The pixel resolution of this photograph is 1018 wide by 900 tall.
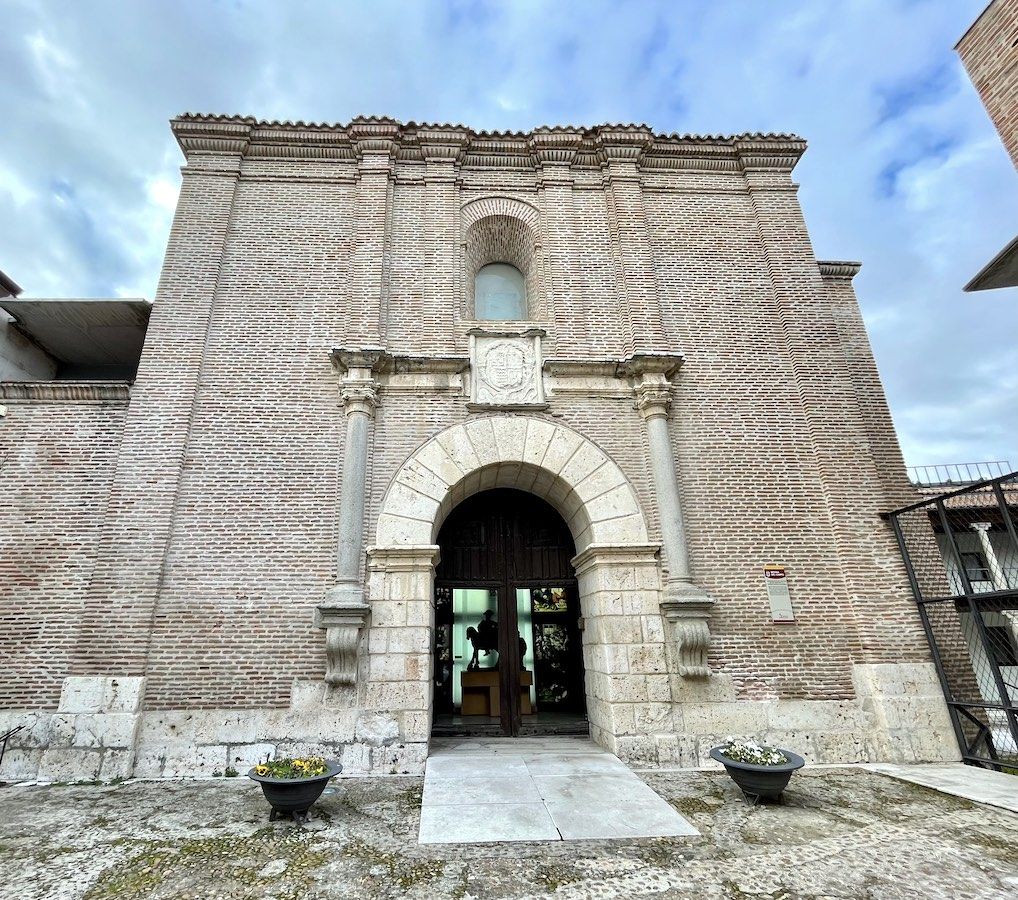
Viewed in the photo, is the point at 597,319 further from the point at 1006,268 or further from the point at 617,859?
the point at 617,859

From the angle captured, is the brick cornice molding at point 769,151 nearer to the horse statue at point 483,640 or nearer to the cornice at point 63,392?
the horse statue at point 483,640

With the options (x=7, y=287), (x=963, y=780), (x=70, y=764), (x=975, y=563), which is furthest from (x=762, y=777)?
(x=7, y=287)

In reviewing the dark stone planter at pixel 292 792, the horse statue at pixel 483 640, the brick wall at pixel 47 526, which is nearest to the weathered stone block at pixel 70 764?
the brick wall at pixel 47 526

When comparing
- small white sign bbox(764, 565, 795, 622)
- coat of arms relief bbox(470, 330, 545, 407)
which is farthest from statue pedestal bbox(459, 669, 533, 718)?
coat of arms relief bbox(470, 330, 545, 407)

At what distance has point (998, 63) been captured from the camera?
5.41 metres

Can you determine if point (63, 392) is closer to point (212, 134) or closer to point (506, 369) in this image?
point (212, 134)

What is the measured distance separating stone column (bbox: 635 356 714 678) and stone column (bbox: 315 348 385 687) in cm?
378

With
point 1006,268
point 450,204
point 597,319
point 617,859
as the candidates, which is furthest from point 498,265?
point 617,859

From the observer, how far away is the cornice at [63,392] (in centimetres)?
739

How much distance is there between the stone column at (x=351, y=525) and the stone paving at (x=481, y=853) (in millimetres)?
1439

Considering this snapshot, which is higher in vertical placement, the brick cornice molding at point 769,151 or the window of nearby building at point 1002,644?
the brick cornice molding at point 769,151

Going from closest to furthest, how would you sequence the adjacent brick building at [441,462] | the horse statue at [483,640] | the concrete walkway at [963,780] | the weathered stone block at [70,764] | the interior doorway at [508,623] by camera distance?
the concrete walkway at [963,780] < the weathered stone block at [70,764] < the adjacent brick building at [441,462] < the interior doorway at [508,623] < the horse statue at [483,640]

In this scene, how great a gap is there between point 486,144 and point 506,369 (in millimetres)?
4409

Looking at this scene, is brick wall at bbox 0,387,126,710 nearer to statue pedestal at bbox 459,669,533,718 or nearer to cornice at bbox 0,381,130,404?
cornice at bbox 0,381,130,404
